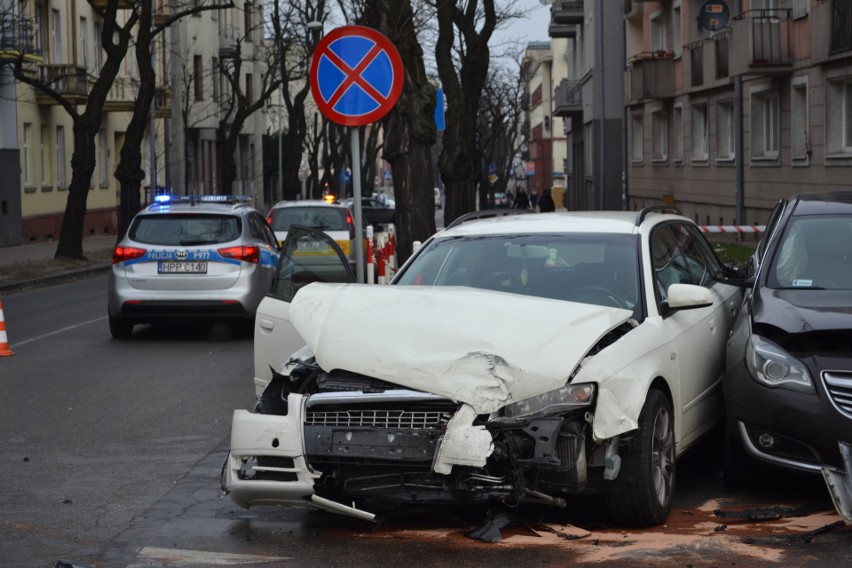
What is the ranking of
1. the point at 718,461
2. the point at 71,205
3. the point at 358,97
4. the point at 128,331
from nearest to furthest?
the point at 718,461 < the point at 358,97 < the point at 128,331 < the point at 71,205

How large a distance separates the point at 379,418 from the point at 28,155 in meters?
40.3

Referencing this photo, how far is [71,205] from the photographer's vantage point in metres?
32.8

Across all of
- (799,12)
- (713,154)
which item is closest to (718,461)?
(799,12)

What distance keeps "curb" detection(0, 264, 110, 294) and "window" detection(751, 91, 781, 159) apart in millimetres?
15456

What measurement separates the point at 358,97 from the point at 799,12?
21.3 metres

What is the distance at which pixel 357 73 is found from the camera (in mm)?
11016

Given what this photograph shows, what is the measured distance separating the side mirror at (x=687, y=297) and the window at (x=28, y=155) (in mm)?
38834

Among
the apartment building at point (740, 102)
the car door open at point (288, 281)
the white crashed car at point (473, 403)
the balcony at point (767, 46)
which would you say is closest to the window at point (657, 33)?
the apartment building at point (740, 102)

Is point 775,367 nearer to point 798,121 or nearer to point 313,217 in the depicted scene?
point 313,217

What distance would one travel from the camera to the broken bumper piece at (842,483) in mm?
6289

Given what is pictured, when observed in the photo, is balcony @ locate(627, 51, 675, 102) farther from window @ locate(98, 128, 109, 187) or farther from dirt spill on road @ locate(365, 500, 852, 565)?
dirt spill on road @ locate(365, 500, 852, 565)

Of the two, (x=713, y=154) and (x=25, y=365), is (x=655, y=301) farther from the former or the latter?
(x=713, y=154)

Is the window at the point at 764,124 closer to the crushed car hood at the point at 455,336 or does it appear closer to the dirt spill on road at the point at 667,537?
the crushed car hood at the point at 455,336

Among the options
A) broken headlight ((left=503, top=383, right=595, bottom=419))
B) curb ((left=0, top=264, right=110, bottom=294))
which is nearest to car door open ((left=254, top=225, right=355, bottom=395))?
broken headlight ((left=503, top=383, right=595, bottom=419))
